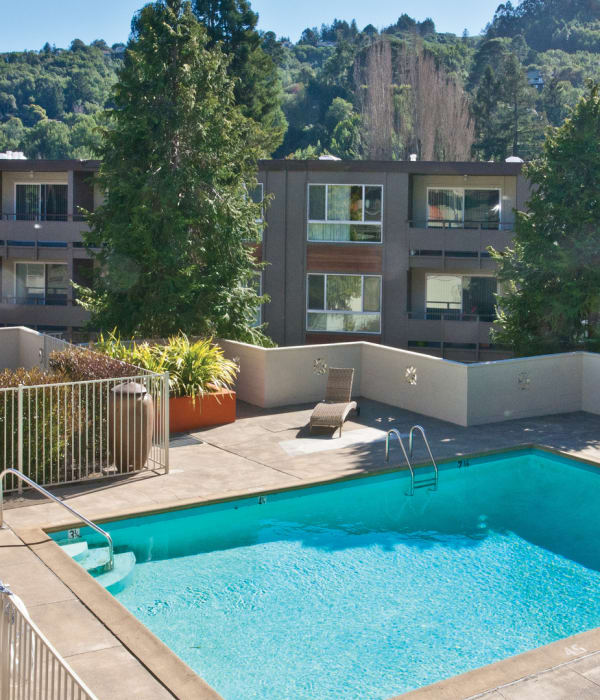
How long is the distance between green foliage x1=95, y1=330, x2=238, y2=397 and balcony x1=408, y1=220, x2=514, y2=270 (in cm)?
1484

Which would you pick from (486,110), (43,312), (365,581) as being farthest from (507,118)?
(365,581)

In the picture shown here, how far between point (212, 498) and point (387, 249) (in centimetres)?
2013

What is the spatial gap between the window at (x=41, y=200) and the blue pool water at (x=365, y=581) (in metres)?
25.9

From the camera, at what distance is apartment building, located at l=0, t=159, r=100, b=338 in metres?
35.2

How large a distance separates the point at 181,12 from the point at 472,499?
1454cm

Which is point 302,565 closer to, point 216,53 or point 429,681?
point 429,681

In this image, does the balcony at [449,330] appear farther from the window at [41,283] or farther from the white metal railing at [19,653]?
the white metal railing at [19,653]

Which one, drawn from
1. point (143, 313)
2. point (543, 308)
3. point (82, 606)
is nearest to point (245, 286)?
point (143, 313)

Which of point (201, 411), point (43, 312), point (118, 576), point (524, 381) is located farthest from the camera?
point (43, 312)

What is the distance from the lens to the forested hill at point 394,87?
6769 centimetres

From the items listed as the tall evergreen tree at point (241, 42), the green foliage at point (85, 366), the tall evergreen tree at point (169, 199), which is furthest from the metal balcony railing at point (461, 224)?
the tall evergreen tree at point (241, 42)

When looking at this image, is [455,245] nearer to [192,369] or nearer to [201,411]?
[192,369]

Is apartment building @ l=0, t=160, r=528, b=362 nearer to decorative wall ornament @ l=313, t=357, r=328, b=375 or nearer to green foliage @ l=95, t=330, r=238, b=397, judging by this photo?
decorative wall ornament @ l=313, t=357, r=328, b=375

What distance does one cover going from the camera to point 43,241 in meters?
35.8
